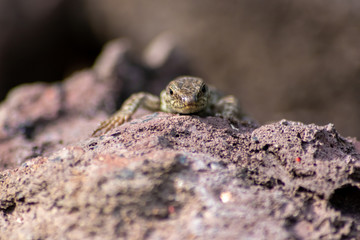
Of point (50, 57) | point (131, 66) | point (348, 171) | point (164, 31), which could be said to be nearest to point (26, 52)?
point (50, 57)

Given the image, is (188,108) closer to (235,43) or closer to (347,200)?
(347,200)

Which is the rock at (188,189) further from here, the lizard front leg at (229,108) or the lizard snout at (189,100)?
the lizard front leg at (229,108)

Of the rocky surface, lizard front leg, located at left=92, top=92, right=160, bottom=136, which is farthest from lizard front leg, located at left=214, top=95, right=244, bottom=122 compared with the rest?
the rocky surface

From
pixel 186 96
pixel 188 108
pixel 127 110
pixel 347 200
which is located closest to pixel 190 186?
pixel 347 200

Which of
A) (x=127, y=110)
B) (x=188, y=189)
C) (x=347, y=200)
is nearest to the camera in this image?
(x=188, y=189)

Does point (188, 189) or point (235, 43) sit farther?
point (235, 43)

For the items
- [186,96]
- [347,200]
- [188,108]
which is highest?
[186,96]

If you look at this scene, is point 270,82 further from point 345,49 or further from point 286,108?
point 345,49

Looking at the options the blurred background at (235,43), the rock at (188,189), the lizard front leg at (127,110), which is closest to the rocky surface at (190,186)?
the rock at (188,189)
